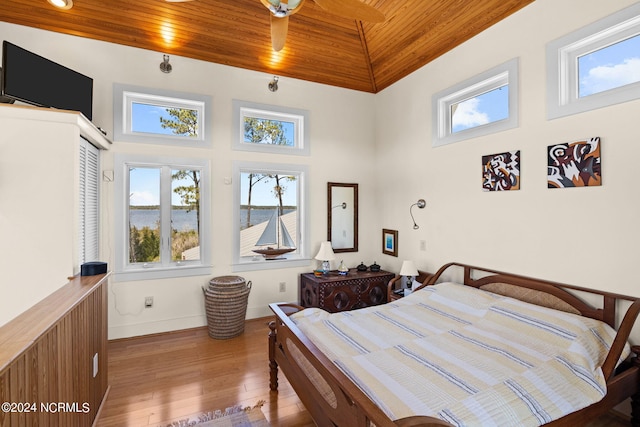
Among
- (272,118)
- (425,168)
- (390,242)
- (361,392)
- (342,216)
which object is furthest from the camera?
(342,216)

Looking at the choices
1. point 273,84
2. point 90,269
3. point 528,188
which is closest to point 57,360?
point 90,269

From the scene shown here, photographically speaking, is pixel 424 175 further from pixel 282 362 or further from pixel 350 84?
pixel 282 362

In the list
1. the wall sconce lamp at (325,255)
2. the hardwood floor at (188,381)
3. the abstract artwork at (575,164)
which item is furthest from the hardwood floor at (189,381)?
the abstract artwork at (575,164)

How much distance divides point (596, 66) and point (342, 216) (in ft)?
10.3

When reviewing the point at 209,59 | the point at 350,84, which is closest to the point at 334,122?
the point at 350,84

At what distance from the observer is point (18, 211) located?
6.88 feet

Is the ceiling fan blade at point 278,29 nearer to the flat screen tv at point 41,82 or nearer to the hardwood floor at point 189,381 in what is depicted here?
the flat screen tv at point 41,82

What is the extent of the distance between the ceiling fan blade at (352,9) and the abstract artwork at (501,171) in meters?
1.68

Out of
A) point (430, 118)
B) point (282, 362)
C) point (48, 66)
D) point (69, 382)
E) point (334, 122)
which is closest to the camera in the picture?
point (69, 382)

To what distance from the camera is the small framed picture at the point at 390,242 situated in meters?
4.38

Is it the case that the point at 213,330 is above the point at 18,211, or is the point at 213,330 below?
below

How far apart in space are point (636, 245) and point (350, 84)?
3.77 meters

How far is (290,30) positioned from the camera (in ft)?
12.2

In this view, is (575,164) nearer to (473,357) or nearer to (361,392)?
(473,357)
